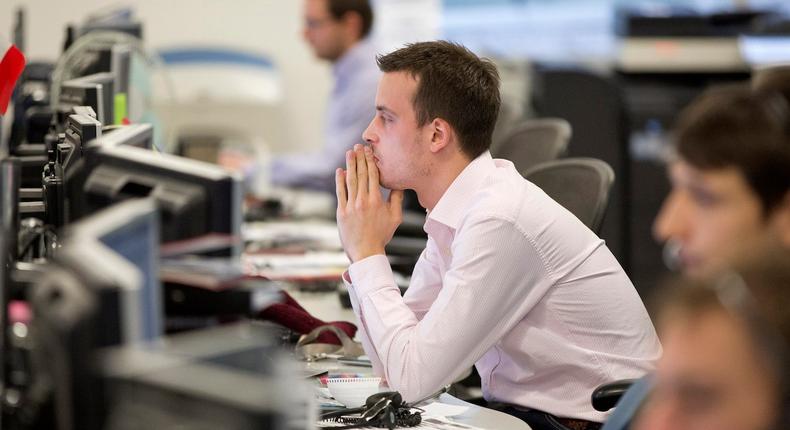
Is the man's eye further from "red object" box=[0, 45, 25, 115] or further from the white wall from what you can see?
the white wall

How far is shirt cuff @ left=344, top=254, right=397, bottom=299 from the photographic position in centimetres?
199

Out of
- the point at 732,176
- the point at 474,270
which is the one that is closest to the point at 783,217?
the point at 732,176

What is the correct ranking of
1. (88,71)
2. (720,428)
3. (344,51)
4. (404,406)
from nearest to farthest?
(720,428) < (404,406) < (88,71) < (344,51)

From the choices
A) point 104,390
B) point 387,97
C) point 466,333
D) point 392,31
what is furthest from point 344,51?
point 104,390

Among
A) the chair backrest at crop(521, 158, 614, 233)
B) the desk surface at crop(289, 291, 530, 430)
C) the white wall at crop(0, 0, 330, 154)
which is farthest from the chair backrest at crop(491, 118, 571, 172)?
the white wall at crop(0, 0, 330, 154)

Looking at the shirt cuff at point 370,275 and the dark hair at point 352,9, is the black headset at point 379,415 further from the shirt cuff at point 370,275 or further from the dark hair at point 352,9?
the dark hair at point 352,9

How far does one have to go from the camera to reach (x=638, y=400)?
1.45 meters

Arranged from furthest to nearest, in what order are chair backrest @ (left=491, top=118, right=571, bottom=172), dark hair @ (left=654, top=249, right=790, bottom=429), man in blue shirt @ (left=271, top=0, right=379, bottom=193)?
1. man in blue shirt @ (left=271, top=0, right=379, bottom=193)
2. chair backrest @ (left=491, top=118, right=571, bottom=172)
3. dark hair @ (left=654, top=249, right=790, bottom=429)

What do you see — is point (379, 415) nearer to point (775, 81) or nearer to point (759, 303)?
point (775, 81)

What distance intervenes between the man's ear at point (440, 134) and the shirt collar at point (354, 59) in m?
2.61

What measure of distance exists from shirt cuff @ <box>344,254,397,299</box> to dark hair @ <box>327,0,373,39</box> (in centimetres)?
289

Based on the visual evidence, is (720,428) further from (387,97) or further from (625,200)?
(625,200)

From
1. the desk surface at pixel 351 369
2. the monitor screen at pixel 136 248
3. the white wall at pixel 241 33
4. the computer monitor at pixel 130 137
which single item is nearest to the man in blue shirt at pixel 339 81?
the white wall at pixel 241 33

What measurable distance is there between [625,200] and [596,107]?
471 mm
